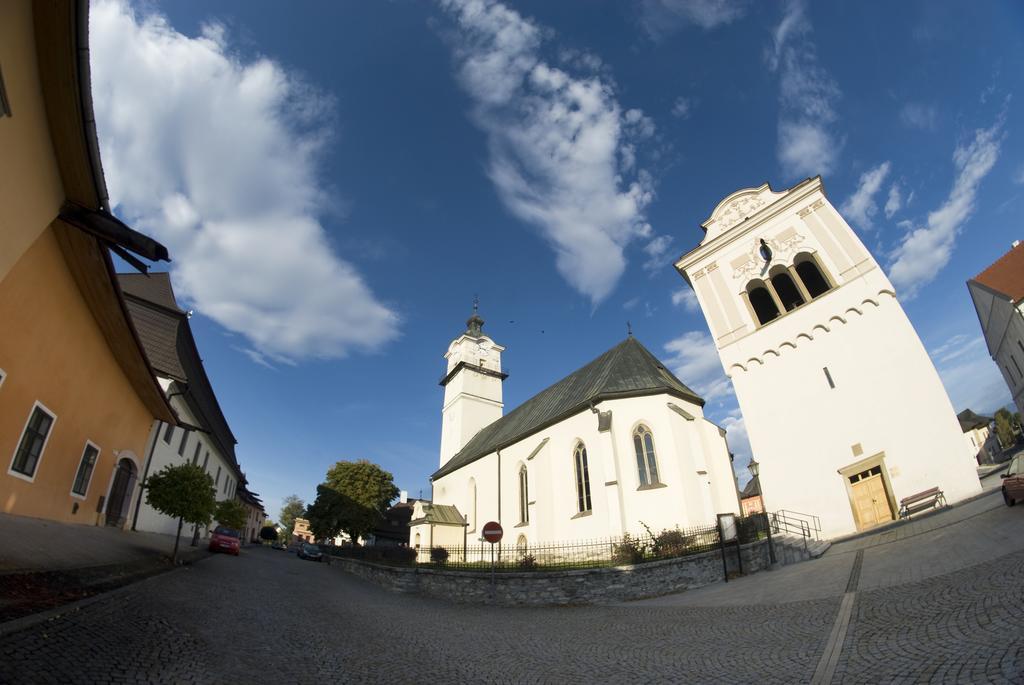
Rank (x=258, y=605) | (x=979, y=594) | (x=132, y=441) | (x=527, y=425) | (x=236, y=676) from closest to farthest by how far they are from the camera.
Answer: (x=236, y=676) < (x=979, y=594) < (x=258, y=605) < (x=132, y=441) < (x=527, y=425)

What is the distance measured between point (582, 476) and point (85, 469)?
17270 millimetres

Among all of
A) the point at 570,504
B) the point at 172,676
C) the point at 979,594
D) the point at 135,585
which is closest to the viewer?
the point at 172,676

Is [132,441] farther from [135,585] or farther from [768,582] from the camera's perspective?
[768,582]

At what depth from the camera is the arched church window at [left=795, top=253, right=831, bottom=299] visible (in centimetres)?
1767

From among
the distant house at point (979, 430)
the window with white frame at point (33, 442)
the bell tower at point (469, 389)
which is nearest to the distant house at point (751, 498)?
the distant house at point (979, 430)

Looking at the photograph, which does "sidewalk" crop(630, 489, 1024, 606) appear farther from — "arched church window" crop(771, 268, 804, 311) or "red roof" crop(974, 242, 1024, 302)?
"red roof" crop(974, 242, 1024, 302)

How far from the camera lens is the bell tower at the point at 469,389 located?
36.6 meters

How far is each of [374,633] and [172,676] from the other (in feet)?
A: 12.6

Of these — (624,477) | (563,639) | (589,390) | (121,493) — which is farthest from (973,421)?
(121,493)

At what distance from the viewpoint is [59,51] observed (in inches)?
164

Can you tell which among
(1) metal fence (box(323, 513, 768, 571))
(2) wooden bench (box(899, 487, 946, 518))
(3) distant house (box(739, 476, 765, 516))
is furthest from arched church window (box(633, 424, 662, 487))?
(3) distant house (box(739, 476, 765, 516))

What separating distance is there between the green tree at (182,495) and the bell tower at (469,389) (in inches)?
944

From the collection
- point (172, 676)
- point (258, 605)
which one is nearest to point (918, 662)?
point (172, 676)

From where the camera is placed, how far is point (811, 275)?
1825 centimetres
